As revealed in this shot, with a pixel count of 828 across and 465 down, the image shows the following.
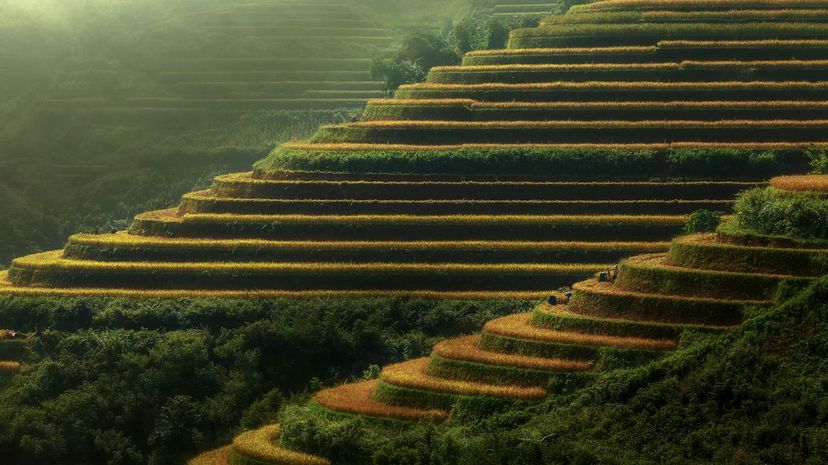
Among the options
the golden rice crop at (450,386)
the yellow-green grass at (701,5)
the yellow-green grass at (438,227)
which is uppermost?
the yellow-green grass at (701,5)

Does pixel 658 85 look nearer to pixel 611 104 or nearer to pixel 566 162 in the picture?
pixel 611 104

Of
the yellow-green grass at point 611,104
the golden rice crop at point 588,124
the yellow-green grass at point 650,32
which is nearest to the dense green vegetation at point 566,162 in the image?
the golden rice crop at point 588,124

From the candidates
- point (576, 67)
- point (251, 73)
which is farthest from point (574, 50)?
point (251, 73)

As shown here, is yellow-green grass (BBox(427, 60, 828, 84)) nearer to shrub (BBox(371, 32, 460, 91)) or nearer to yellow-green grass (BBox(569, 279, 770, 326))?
shrub (BBox(371, 32, 460, 91))

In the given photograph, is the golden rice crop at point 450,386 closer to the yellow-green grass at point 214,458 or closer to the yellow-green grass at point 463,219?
the yellow-green grass at point 214,458

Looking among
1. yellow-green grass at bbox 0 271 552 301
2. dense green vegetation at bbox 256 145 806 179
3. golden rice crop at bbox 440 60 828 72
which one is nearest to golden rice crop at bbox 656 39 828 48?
golden rice crop at bbox 440 60 828 72

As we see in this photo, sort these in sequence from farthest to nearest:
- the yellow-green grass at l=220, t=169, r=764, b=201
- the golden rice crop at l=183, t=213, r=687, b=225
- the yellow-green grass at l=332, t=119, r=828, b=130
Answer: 1. the yellow-green grass at l=332, t=119, r=828, b=130
2. the yellow-green grass at l=220, t=169, r=764, b=201
3. the golden rice crop at l=183, t=213, r=687, b=225
